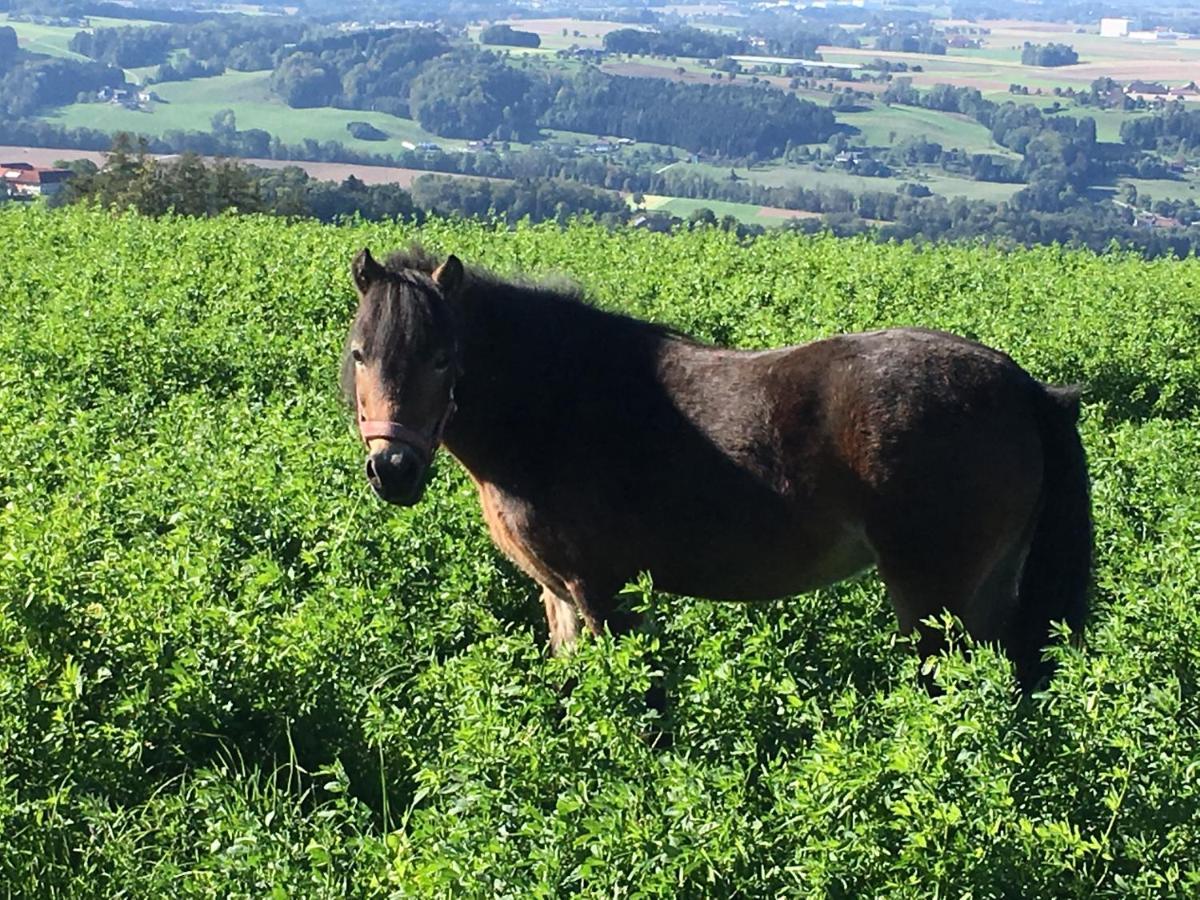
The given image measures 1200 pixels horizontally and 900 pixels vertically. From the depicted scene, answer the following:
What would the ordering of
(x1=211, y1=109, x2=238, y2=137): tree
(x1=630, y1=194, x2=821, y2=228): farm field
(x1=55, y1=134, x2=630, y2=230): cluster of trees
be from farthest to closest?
(x1=211, y1=109, x2=238, y2=137): tree → (x1=630, y1=194, x2=821, y2=228): farm field → (x1=55, y1=134, x2=630, y2=230): cluster of trees

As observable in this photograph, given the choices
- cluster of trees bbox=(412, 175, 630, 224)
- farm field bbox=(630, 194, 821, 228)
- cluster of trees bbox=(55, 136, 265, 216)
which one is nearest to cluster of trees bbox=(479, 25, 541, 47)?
farm field bbox=(630, 194, 821, 228)

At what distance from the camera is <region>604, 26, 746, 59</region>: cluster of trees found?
107 metres

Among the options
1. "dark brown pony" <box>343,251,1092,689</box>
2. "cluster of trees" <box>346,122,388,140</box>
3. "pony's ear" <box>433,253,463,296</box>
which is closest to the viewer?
"dark brown pony" <box>343,251,1092,689</box>

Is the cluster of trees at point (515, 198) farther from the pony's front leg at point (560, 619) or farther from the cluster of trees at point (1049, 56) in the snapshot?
the cluster of trees at point (1049, 56)

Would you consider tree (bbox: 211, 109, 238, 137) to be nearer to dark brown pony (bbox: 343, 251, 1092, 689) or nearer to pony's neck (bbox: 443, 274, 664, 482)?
pony's neck (bbox: 443, 274, 664, 482)

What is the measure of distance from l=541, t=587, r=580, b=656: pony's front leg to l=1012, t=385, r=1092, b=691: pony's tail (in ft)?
6.05

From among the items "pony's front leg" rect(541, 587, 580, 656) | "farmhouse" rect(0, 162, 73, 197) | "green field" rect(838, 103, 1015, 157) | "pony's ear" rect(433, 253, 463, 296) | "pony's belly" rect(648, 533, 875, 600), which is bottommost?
"green field" rect(838, 103, 1015, 157)

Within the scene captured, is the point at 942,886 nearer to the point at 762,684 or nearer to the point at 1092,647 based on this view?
the point at 762,684

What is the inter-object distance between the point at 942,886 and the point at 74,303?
1037cm

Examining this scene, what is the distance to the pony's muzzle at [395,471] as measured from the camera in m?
5.22

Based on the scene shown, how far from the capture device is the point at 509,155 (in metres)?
64.2

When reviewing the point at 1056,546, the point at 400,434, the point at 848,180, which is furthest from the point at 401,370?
the point at 848,180

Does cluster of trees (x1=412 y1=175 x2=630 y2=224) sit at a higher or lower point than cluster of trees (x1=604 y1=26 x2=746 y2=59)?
higher

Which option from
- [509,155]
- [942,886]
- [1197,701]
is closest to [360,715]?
[942,886]
